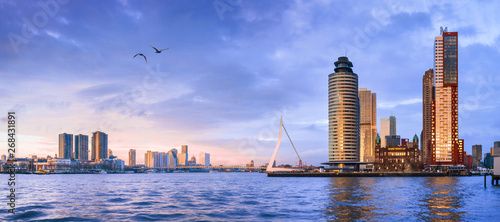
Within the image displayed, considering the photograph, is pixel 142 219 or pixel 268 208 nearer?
pixel 142 219

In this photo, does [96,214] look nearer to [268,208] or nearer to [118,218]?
[118,218]

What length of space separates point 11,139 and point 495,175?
13620 centimetres

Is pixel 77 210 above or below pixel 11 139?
below

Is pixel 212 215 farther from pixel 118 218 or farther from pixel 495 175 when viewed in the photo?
pixel 495 175

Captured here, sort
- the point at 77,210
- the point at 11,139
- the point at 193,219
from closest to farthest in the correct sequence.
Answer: the point at 11,139 < the point at 193,219 < the point at 77,210

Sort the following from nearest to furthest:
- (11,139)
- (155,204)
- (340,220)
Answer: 1. (11,139)
2. (340,220)
3. (155,204)

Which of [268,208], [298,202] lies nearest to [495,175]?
[298,202]

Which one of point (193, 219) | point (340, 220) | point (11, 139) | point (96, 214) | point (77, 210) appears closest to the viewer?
point (11, 139)

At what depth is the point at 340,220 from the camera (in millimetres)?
53906

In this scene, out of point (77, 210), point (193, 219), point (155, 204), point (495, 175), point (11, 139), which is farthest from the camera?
point (495, 175)

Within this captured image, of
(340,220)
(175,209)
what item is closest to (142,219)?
(175,209)

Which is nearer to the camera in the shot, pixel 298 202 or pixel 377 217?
pixel 377 217

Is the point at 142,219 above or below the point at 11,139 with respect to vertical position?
below

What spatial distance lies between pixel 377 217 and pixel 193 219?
24.3 meters
